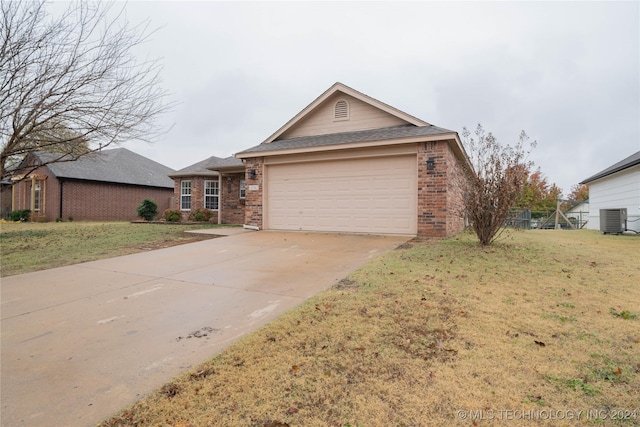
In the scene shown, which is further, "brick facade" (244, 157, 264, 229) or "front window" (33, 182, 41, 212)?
"front window" (33, 182, 41, 212)

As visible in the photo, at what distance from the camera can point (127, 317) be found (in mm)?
3693

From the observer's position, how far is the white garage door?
31.6 feet

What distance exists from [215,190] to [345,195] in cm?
1009

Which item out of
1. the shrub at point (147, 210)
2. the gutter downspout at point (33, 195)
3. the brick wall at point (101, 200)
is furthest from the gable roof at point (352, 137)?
the gutter downspout at point (33, 195)

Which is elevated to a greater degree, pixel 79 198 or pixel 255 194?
pixel 79 198

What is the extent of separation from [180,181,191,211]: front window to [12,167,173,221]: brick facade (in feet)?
25.6

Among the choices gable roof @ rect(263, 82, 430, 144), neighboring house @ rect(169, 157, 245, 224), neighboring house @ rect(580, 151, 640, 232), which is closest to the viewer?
gable roof @ rect(263, 82, 430, 144)

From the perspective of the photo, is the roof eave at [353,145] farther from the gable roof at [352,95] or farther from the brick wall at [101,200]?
the brick wall at [101,200]

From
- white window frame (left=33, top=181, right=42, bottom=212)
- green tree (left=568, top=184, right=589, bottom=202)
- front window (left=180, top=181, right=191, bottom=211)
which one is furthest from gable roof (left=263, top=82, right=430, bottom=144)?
green tree (left=568, top=184, right=589, bottom=202)

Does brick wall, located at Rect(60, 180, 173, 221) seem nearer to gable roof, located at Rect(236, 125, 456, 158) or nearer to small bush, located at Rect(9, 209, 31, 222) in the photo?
small bush, located at Rect(9, 209, 31, 222)

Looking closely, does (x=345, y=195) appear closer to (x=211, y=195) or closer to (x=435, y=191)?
(x=435, y=191)

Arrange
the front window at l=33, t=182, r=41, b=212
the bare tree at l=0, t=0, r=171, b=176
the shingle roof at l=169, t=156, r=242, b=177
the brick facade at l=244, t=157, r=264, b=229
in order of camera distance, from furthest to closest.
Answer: the front window at l=33, t=182, r=41, b=212, the shingle roof at l=169, t=156, r=242, b=177, the brick facade at l=244, t=157, r=264, b=229, the bare tree at l=0, t=0, r=171, b=176

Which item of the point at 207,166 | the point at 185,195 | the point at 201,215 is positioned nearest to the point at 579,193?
the point at 207,166

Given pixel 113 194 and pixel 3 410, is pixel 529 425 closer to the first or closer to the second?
pixel 3 410
